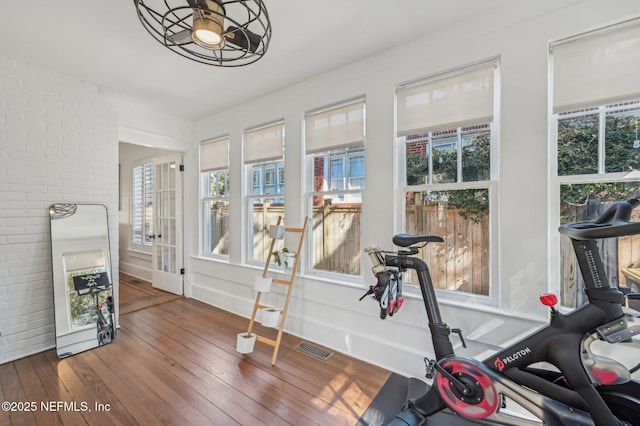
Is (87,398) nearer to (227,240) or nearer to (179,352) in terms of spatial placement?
(179,352)

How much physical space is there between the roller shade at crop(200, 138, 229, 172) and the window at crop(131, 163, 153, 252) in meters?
1.57

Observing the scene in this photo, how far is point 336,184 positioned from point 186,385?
2.10m

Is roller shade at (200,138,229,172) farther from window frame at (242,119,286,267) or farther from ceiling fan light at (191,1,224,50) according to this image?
ceiling fan light at (191,1,224,50)

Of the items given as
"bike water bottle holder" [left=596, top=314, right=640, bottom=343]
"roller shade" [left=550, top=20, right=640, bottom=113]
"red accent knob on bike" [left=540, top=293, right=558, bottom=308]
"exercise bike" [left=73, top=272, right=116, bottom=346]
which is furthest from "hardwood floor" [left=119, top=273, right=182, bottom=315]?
"roller shade" [left=550, top=20, right=640, bottom=113]

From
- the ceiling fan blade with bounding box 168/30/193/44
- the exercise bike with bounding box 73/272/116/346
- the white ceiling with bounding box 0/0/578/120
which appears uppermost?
the white ceiling with bounding box 0/0/578/120

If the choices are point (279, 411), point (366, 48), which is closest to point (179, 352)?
point (279, 411)

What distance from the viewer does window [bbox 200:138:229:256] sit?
12.9ft

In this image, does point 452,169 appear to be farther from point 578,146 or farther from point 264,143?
point 264,143

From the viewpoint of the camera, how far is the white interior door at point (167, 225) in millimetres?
4305

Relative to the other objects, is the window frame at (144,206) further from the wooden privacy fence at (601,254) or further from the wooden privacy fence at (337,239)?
the wooden privacy fence at (601,254)

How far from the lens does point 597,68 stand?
5.45 feet

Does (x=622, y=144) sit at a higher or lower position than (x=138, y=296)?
higher

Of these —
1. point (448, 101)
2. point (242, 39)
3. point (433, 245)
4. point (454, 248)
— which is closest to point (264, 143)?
point (242, 39)

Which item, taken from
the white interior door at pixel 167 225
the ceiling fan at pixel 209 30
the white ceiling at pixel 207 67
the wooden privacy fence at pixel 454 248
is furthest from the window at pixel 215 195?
the wooden privacy fence at pixel 454 248
